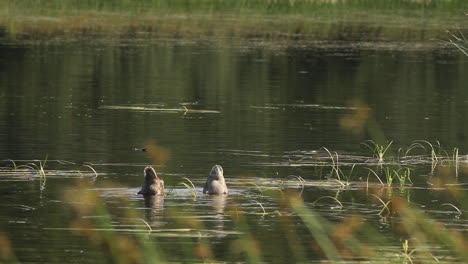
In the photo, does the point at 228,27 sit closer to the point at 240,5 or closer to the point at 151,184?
the point at 240,5

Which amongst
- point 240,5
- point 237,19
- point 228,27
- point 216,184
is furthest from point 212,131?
point 240,5

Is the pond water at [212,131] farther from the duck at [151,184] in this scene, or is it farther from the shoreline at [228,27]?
the shoreline at [228,27]

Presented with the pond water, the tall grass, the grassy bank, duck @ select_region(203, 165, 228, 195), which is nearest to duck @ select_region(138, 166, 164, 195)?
the pond water

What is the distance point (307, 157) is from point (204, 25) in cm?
2630

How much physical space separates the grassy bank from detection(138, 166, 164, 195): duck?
24.9m

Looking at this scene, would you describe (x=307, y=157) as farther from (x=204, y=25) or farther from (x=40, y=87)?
(x=204, y=25)

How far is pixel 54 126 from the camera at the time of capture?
2211 cm

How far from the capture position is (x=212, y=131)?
22.0 metres

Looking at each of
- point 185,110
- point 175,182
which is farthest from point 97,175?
point 185,110

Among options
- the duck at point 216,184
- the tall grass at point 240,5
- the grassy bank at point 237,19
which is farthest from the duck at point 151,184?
the tall grass at point 240,5

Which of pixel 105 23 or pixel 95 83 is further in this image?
pixel 105 23

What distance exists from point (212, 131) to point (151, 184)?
6.90m

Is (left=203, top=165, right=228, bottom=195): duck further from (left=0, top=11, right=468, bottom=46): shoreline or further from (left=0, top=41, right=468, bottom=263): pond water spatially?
(left=0, top=11, right=468, bottom=46): shoreline

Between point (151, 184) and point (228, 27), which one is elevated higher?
point (151, 184)
